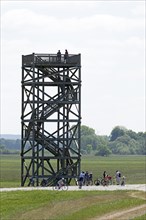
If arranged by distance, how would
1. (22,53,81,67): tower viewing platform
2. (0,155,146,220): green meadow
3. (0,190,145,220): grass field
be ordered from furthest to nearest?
(22,53,81,67): tower viewing platform, (0,190,145,220): grass field, (0,155,146,220): green meadow

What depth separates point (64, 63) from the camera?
71.4m

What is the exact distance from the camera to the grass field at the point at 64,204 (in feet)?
158

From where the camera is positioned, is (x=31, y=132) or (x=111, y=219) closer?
(x=111, y=219)

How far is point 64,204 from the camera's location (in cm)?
5191

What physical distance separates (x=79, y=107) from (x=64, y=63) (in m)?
3.83

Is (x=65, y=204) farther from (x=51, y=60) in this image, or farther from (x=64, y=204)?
(x=51, y=60)

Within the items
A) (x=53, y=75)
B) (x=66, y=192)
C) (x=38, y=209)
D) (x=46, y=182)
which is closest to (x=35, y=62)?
(x=53, y=75)

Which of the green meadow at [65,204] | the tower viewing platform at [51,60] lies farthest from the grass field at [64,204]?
the tower viewing platform at [51,60]

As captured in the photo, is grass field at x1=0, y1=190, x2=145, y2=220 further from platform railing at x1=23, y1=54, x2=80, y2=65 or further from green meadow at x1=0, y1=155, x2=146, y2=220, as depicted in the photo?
platform railing at x1=23, y1=54, x2=80, y2=65

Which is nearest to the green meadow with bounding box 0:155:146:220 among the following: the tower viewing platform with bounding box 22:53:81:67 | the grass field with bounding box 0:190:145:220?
the grass field with bounding box 0:190:145:220

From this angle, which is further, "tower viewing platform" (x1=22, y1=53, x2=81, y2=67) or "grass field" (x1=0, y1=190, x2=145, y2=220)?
"tower viewing platform" (x1=22, y1=53, x2=81, y2=67)

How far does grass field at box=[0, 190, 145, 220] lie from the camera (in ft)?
158

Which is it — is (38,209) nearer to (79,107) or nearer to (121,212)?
→ (121,212)

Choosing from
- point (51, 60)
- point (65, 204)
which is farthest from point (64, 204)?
point (51, 60)
